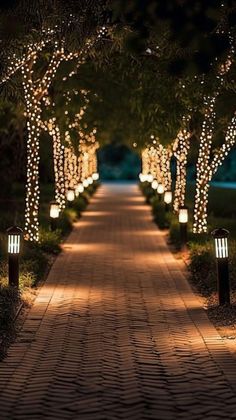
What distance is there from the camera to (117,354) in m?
12.2

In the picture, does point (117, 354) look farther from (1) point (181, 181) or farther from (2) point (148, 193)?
(2) point (148, 193)

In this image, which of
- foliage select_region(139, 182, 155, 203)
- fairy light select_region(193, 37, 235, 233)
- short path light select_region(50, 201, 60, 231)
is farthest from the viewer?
foliage select_region(139, 182, 155, 203)

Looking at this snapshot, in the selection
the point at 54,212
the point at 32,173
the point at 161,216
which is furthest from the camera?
the point at 161,216

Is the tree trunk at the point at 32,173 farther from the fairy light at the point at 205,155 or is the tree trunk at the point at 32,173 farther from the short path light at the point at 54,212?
the fairy light at the point at 205,155

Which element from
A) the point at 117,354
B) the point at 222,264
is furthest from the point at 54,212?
the point at 117,354

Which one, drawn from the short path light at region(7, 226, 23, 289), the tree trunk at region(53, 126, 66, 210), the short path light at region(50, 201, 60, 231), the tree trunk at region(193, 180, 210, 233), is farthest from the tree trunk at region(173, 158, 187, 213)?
the short path light at region(7, 226, 23, 289)

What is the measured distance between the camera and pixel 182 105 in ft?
83.4

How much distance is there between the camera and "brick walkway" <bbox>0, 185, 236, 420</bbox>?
9.64 meters

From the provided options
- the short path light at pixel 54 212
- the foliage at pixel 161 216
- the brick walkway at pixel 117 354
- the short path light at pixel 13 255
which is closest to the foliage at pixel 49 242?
the short path light at pixel 54 212

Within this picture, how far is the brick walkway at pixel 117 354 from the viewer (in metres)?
9.64

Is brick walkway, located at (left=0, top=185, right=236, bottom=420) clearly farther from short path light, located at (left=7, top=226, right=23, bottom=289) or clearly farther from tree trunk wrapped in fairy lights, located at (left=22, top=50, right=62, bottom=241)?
tree trunk wrapped in fairy lights, located at (left=22, top=50, right=62, bottom=241)

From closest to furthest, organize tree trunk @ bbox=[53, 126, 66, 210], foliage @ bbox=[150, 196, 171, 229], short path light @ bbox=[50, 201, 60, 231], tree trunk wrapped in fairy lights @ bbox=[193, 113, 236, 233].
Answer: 1. tree trunk wrapped in fairy lights @ bbox=[193, 113, 236, 233]
2. short path light @ bbox=[50, 201, 60, 231]
3. foliage @ bbox=[150, 196, 171, 229]
4. tree trunk @ bbox=[53, 126, 66, 210]

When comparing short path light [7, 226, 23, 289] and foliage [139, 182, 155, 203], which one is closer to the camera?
short path light [7, 226, 23, 289]

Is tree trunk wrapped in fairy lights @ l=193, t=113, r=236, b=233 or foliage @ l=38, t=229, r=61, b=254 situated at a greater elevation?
tree trunk wrapped in fairy lights @ l=193, t=113, r=236, b=233
